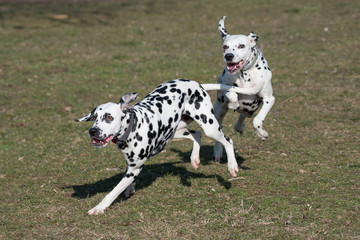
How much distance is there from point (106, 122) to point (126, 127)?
0.40 m

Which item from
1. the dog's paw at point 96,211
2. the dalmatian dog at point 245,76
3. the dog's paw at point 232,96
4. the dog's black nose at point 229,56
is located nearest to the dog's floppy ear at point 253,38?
the dalmatian dog at point 245,76

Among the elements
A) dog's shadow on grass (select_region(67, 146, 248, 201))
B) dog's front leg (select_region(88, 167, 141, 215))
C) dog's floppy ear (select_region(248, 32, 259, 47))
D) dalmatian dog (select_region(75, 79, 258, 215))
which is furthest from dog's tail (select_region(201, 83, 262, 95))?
dog's front leg (select_region(88, 167, 141, 215))

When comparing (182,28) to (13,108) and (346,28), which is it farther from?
(13,108)

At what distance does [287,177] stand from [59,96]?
28.4 ft

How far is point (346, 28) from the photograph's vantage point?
21.5 m

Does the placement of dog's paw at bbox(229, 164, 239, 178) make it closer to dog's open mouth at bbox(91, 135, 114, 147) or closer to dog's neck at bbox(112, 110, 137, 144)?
dog's neck at bbox(112, 110, 137, 144)

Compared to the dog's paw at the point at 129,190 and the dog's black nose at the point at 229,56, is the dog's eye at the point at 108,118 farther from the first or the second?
the dog's black nose at the point at 229,56

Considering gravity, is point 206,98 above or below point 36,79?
above

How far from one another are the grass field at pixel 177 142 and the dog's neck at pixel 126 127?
1.15 m

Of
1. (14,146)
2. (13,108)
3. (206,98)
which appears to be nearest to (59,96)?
(13,108)

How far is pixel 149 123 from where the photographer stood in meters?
8.08

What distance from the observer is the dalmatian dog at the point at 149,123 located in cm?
749

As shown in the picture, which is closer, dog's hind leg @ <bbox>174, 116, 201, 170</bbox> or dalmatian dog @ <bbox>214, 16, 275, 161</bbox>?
dalmatian dog @ <bbox>214, 16, 275, 161</bbox>

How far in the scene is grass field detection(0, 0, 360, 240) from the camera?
7.77 meters
